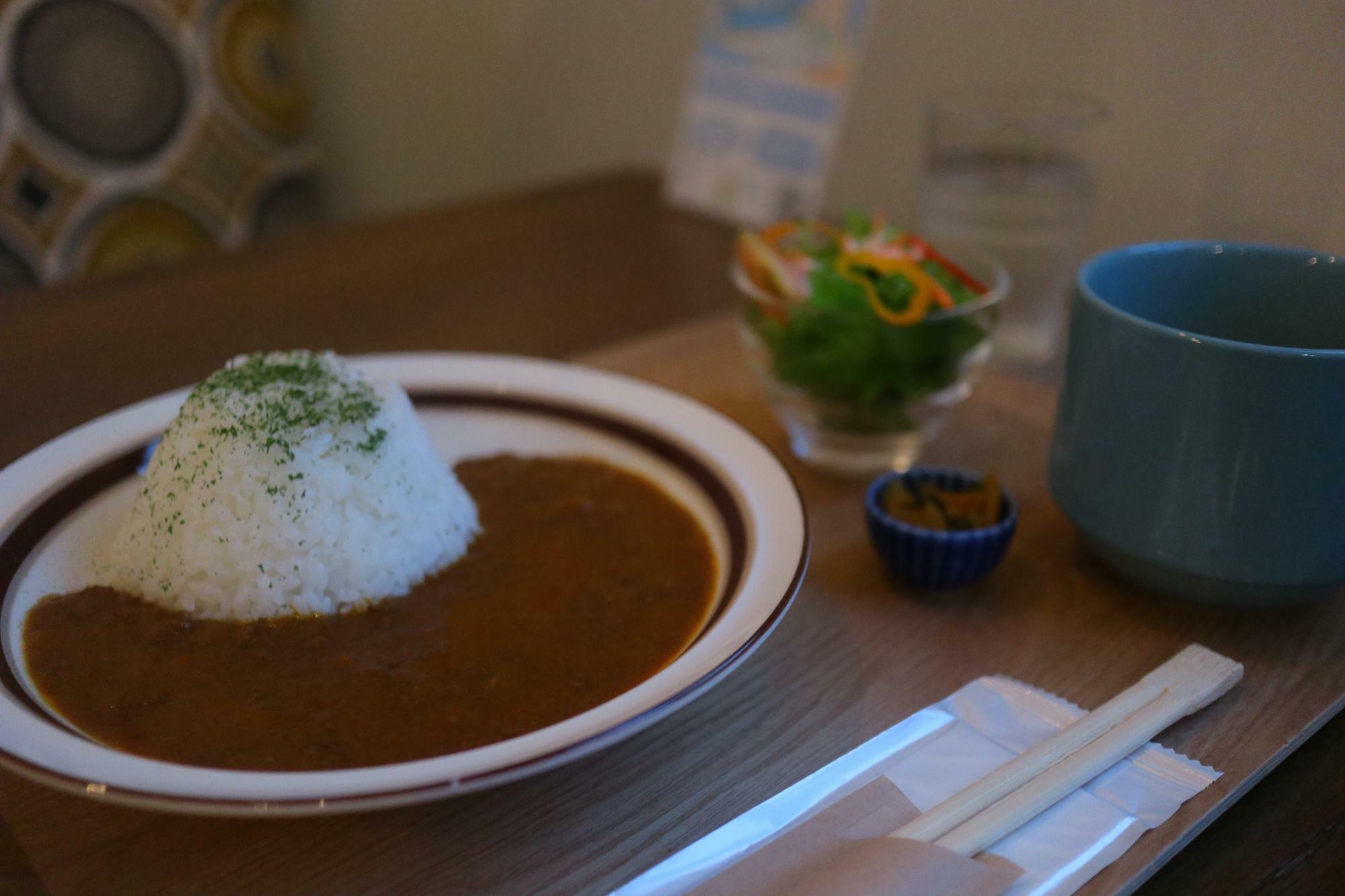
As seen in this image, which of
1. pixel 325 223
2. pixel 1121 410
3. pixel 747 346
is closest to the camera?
pixel 1121 410

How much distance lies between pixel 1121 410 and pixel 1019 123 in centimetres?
76

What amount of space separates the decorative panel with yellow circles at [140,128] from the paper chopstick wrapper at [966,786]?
2040 millimetres

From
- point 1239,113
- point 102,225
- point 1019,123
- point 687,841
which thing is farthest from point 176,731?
point 102,225

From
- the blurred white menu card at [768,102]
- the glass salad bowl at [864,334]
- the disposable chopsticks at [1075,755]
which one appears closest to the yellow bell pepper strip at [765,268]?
the glass salad bowl at [864,334]

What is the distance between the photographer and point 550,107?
117 inches

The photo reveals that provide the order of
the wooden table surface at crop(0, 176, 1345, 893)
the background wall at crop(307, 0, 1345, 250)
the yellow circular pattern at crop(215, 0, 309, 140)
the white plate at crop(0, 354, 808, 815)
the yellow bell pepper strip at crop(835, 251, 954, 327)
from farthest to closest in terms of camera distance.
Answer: the yellow circular pattern at crop(215, 0, 309, 140), the background wall at crop(307, 0, 1345, 250), the yellow bell pepper strip at crop(835, 251, 954, 327), the wooden table surface at crop(0, 176, 1345, 893), the white plate at crop(0, 354, 808, 815)

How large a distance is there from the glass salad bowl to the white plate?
0.57 feet

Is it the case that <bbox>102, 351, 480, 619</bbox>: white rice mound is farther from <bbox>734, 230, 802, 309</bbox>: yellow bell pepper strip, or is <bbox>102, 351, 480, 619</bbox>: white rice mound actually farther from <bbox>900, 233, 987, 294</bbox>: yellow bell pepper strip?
<bbox>900, 233, 987, 294</bbox>: yellow bell pepper strip

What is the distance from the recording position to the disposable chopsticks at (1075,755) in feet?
2.56

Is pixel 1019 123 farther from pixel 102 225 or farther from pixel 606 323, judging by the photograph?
pixel 102 225

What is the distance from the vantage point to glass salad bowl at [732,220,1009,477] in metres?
1.28

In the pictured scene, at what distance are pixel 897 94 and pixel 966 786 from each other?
5.33ft

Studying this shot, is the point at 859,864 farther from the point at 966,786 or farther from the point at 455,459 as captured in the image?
the point at 455,459

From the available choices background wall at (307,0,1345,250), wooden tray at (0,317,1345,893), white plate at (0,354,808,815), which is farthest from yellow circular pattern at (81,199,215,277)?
wooden tray at (0,317,1345,893)
